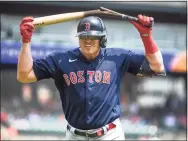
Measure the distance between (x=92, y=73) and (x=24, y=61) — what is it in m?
0.41

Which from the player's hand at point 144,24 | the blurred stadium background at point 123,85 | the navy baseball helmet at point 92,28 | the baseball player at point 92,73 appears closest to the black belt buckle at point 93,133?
the baseball player at point 92,73

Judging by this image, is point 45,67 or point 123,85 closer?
point 45,67

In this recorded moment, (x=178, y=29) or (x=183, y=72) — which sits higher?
(x=178, y=29)

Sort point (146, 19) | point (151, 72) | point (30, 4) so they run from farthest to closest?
point (30, 4) → point (151, 72) → point (146, 19)

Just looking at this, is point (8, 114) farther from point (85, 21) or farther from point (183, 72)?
point (85, 21)

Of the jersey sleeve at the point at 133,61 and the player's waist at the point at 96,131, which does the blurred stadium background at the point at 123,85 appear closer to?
the player's waist at the point at 96,131

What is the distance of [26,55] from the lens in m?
2.55

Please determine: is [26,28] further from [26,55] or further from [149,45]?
[149,45]

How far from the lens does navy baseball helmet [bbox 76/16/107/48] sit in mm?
2612

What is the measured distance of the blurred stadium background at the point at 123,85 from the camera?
7.77 metres

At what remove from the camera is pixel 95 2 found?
298 inches

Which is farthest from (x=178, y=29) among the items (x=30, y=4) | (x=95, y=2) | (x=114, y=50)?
(x=114, y=50)

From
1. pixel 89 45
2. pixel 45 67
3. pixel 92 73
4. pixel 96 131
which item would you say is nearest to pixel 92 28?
pixel 89 45

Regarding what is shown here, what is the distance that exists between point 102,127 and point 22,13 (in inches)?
232
